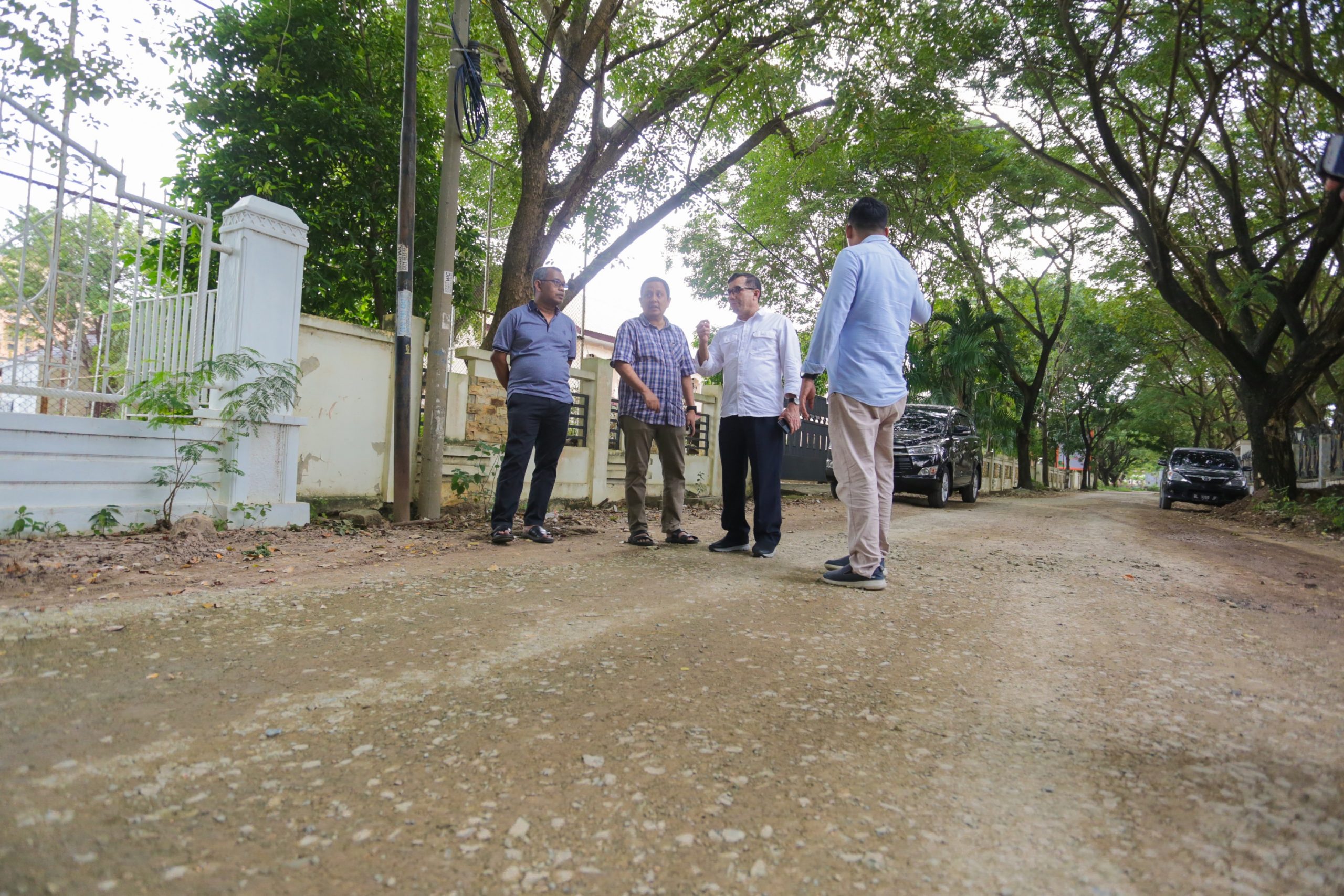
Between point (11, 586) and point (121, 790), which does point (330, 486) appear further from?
point (121, 790)

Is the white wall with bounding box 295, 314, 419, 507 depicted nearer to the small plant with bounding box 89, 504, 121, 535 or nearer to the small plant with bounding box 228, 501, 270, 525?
the small plant with bounding box 228, 501, 270, 525

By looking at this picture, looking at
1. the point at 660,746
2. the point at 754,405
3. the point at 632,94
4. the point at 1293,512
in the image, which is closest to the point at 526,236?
the point at 632,94

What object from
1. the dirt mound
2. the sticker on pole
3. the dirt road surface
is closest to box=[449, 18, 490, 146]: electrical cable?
the sticker on pole

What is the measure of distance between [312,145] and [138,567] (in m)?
8.77

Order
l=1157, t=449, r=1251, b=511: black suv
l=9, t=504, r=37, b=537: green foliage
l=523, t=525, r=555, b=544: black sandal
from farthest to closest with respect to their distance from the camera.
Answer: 1. l=1157, t=449, r=1251, b=511: black suv
2. l=523, t=525, r=555, b=544: black sandal
3. l=9, t=504, r=37, b=537: green foliage

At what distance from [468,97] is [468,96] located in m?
0.02

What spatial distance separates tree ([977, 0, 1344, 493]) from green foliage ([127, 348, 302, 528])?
10.0 meters

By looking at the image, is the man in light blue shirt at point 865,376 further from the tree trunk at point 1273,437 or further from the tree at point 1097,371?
the tree at point 1097,371

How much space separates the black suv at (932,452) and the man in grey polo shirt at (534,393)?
6.56 meters

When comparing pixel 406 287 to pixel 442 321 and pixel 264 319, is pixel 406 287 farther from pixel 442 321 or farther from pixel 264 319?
pixel 264 319

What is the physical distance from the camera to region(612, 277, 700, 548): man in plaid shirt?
18.7 feet

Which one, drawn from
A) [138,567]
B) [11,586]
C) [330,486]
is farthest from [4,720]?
[330,486]

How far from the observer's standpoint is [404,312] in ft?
22.3

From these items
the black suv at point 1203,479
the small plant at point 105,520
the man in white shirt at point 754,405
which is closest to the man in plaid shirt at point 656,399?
the man in white shirt at point 754,405
